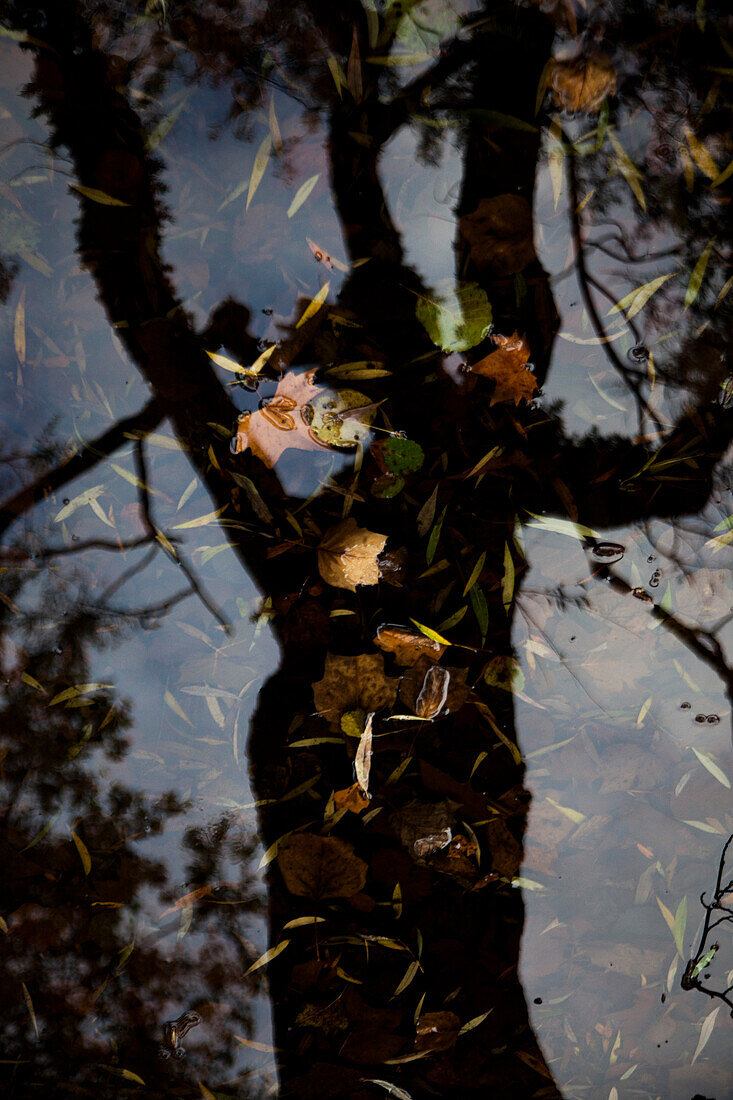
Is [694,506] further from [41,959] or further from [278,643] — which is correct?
[41,959]

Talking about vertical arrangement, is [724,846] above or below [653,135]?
below

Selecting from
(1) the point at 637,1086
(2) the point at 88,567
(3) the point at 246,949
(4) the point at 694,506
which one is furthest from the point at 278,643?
(1) the point at 637,1086

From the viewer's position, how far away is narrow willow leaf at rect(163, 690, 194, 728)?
4.36 feet

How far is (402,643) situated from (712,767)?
0.90m

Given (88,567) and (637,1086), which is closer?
(88,567)

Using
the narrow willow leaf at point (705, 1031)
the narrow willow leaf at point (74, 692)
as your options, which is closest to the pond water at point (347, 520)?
the narrow willow leaf at point (74, 692)

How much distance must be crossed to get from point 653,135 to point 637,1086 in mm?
2515

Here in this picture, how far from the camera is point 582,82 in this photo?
1304 mm

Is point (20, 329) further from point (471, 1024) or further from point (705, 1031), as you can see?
point (705, 1031)

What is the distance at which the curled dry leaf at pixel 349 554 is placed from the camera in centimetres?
130

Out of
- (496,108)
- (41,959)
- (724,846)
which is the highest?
(496,108)

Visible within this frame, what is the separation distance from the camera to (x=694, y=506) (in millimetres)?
1375

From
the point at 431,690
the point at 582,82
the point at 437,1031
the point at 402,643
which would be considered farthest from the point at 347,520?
the point at 437,1031

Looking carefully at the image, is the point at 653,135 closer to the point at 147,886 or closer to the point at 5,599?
the point at 5,599
